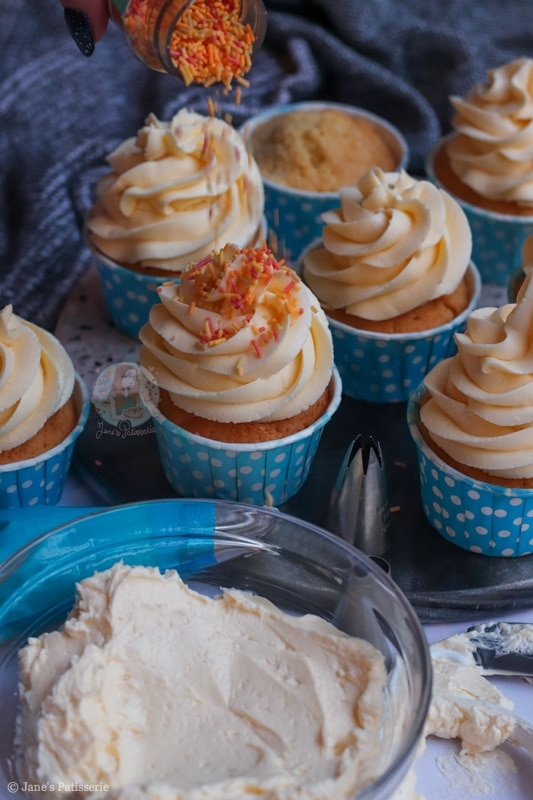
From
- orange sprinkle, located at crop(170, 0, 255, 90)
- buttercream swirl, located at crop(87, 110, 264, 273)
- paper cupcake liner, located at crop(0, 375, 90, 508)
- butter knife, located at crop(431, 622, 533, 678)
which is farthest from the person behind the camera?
buttercream swirl, located at crop(87, 110, 264, 273)

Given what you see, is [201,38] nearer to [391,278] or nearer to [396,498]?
[391,278]

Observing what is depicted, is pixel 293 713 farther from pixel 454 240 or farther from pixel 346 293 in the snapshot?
pixel 454 240

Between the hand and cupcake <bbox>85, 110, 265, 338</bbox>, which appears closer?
the hand

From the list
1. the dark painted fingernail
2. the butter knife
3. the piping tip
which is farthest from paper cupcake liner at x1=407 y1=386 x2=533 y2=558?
the dark painted fingernail

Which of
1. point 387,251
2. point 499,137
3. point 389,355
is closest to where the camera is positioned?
point 387,251

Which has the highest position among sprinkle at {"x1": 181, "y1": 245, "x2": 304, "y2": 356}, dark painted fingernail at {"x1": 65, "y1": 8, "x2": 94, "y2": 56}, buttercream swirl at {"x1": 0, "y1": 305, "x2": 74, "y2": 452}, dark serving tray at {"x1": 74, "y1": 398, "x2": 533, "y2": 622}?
dark painted fingernail at {"x1": 65, "y1": 8, "x2": 94, "y2": 56}

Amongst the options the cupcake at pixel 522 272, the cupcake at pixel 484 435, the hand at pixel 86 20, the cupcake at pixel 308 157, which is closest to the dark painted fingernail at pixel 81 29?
the hand at pixel 86 20

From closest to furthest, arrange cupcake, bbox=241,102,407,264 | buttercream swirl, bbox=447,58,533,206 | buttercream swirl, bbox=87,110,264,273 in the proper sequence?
buttercream swirl, bbox=87,110,264,273
buttercream swirl, bbox=447,58,533,206
cupcake, bbox=241,102,407,264

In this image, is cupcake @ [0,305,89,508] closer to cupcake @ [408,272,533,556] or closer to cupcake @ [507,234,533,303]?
cupcake @ [408,272,533,556]

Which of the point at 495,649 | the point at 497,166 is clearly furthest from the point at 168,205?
the point at 495,649
